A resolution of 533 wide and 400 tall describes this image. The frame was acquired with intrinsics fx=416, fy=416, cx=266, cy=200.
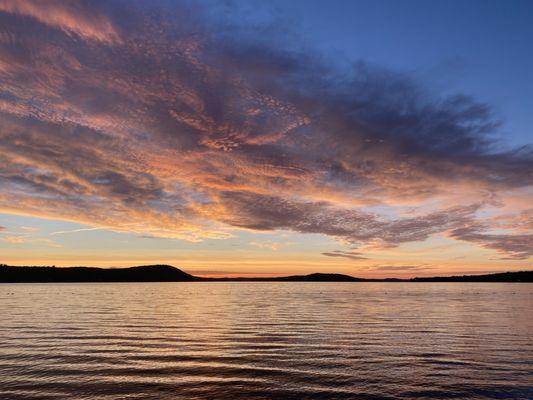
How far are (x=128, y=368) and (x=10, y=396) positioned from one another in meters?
7.82

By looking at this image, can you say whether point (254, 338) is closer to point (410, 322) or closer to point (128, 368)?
point (128, 368)

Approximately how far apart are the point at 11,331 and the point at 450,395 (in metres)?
47.5

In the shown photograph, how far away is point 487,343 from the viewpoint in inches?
1602

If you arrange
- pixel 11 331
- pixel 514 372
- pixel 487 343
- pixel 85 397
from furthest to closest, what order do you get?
pixel 11 331 → pixel 487 343 → pixel 514 372 → pixel 85 397

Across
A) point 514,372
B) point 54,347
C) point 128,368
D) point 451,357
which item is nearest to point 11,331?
point 54,347

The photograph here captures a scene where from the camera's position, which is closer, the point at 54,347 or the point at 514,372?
the point at 514,372

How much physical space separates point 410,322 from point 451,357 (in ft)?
86.3

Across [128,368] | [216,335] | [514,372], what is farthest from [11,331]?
[514,372]

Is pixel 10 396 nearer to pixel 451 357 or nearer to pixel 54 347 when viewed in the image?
pixel 54 347

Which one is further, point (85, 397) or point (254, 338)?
point (254, 338)

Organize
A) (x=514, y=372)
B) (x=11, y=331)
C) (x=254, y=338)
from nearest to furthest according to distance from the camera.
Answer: (x=514, y=372) < (x=254, y=338) < (x=11, y=331)

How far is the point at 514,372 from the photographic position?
94.1 ft

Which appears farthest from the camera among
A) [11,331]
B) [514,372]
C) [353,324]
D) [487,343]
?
[353,324]

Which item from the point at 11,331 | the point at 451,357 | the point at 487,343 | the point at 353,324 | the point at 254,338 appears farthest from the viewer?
the point at 353,324
